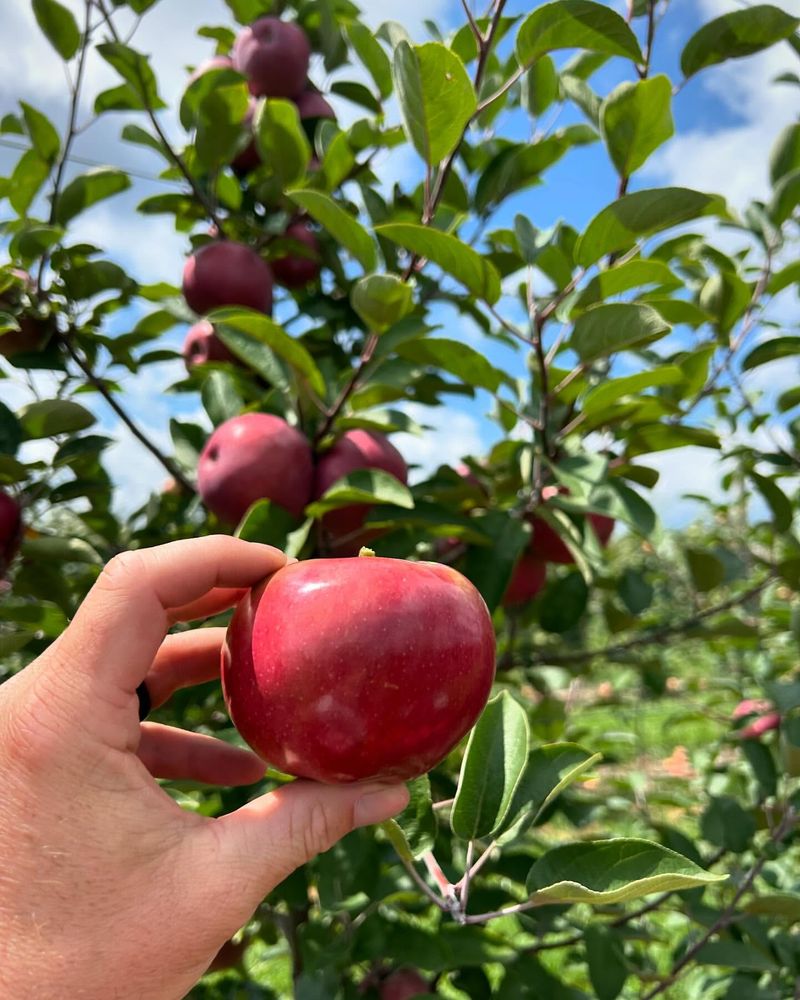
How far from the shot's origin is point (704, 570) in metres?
2.21

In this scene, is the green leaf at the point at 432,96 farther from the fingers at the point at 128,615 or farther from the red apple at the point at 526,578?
the red apple at the point at 526,578

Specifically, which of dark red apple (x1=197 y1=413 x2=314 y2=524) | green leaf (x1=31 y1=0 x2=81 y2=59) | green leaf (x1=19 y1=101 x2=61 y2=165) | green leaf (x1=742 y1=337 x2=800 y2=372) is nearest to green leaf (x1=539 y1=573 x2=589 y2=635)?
green leaf (x1=742 y1=337 x2=800 y2=372)

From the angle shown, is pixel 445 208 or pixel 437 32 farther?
pixel 437 32

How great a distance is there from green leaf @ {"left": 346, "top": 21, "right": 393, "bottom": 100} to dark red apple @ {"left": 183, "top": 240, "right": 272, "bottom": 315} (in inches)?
20.3

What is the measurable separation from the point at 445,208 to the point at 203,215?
0.69m

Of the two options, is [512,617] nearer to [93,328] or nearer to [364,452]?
[364,452]

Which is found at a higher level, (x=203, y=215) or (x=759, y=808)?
(x=203, y=215)

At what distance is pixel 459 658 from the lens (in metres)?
0.84

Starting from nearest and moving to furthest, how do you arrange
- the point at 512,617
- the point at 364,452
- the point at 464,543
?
the point at 364,452 < the point at 464,543 < the point at 512,617

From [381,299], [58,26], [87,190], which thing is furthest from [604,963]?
[58,26]

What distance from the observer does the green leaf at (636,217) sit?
48.8 inches

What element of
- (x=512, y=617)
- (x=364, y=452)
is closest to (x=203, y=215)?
(x=364, y=452)

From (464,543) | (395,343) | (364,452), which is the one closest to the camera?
(395,343)

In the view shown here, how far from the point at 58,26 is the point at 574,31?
4.31 ft
